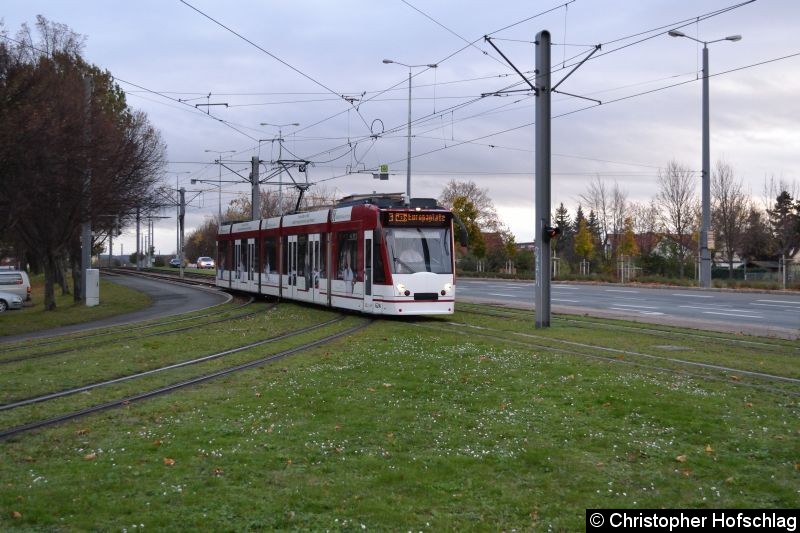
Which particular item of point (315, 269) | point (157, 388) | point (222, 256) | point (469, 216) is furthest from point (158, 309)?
point (469, 216)

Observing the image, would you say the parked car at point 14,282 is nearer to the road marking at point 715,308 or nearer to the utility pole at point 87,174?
the utility pole at point 87,174

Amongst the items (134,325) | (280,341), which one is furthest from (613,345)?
(134,325)

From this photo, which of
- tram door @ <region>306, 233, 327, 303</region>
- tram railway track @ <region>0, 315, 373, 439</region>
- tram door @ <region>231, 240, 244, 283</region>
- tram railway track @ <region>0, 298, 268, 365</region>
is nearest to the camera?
tram railway track @ <region>0, 315, 373, 439</region>

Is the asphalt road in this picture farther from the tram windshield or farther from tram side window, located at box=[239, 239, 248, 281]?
the tram windshield

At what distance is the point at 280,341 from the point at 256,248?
16.7 m

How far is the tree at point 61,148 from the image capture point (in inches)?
866

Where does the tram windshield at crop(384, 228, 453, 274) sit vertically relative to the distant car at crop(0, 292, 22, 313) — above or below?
above

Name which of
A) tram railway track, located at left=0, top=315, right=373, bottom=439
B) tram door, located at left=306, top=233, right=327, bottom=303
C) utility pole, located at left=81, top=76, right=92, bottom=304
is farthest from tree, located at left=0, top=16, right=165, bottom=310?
tram railway track, located at left=0, top=315, right=373, bottom=439

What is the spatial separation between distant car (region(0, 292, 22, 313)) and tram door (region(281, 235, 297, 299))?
1345 cm

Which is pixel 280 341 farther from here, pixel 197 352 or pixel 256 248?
pixel 256 248

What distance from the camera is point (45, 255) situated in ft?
107

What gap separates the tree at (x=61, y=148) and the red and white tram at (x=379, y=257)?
803 cm

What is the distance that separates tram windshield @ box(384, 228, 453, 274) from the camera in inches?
852

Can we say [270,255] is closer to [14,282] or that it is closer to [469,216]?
[14,282]
